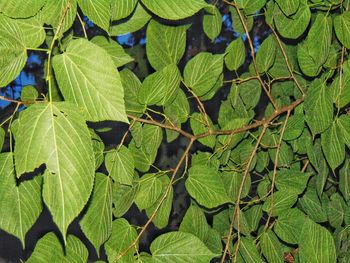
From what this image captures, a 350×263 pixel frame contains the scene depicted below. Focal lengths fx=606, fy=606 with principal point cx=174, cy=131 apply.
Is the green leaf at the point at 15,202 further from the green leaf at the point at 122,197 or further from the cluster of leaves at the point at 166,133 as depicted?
the green leaf at the point at 122,197

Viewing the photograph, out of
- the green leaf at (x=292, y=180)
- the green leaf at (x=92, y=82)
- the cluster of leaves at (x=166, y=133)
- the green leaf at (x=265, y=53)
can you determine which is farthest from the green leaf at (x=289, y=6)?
the green leaf at (x=92, y=82)

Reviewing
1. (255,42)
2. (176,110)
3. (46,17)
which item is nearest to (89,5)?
(46,17)

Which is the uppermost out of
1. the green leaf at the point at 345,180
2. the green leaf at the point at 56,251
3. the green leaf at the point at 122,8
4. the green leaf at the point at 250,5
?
the green leaf at the point at 122,8

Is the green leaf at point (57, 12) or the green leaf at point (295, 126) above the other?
the green leaf at point (57, 12)

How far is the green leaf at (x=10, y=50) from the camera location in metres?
0.44

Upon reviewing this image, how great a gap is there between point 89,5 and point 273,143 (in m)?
0.43

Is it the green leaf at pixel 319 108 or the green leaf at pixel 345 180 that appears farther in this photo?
the green leaf at pixel 345 180

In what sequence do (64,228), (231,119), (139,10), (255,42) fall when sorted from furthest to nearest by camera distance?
(255,42), (231,119), (139,10), (64,228)

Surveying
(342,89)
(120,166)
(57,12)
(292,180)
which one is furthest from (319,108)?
(57,12)

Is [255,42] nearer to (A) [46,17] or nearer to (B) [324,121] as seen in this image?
(B) [324,121]

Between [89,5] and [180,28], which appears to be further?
[180,28]

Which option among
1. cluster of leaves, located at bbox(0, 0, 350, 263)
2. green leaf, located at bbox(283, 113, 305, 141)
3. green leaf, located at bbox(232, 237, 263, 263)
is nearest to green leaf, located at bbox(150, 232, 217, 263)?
cluster of leaves, located at bbox(0, 0, 350, 263)

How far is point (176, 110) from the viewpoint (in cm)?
70

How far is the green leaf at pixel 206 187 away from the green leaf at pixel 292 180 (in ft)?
0.42
